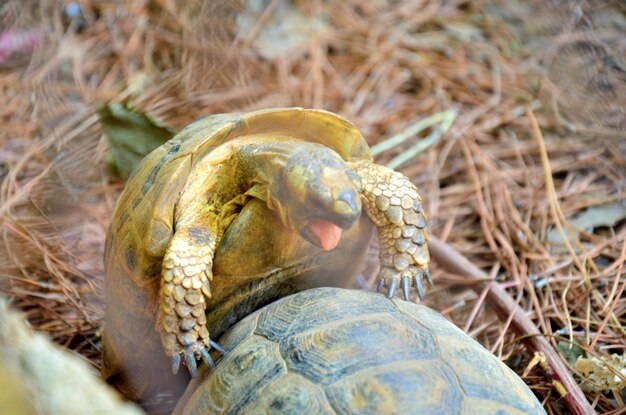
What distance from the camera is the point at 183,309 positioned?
5.71 feet

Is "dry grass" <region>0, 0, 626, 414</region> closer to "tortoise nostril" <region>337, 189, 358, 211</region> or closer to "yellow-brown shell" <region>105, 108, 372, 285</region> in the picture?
"yellow-brown shell" <region>105, 108, 372, 285</region>

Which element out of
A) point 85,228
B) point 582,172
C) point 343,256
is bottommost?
point 85,228

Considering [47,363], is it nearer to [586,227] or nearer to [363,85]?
[586,227]

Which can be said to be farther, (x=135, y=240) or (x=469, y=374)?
(x=135, y=240)

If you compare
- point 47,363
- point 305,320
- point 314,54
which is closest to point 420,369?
point 305,320

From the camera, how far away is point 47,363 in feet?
3.16

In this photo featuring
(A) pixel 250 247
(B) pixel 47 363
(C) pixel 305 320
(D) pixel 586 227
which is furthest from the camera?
(D) pixel 586 227

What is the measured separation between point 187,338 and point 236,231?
0.30 meters

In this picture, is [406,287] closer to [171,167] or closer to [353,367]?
[353,367]

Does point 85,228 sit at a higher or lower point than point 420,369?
lower

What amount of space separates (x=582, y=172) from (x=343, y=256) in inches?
74.3

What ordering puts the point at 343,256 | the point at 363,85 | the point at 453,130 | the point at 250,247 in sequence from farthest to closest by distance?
1. the point at 363,85
2. the point at 453,130
3. the point at 343,256
4. the point at 250,247

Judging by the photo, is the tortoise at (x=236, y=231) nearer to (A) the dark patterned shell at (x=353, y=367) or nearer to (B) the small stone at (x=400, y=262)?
(B) the small stone at (x=400, y=262)

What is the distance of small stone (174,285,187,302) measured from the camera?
5.71 feet
